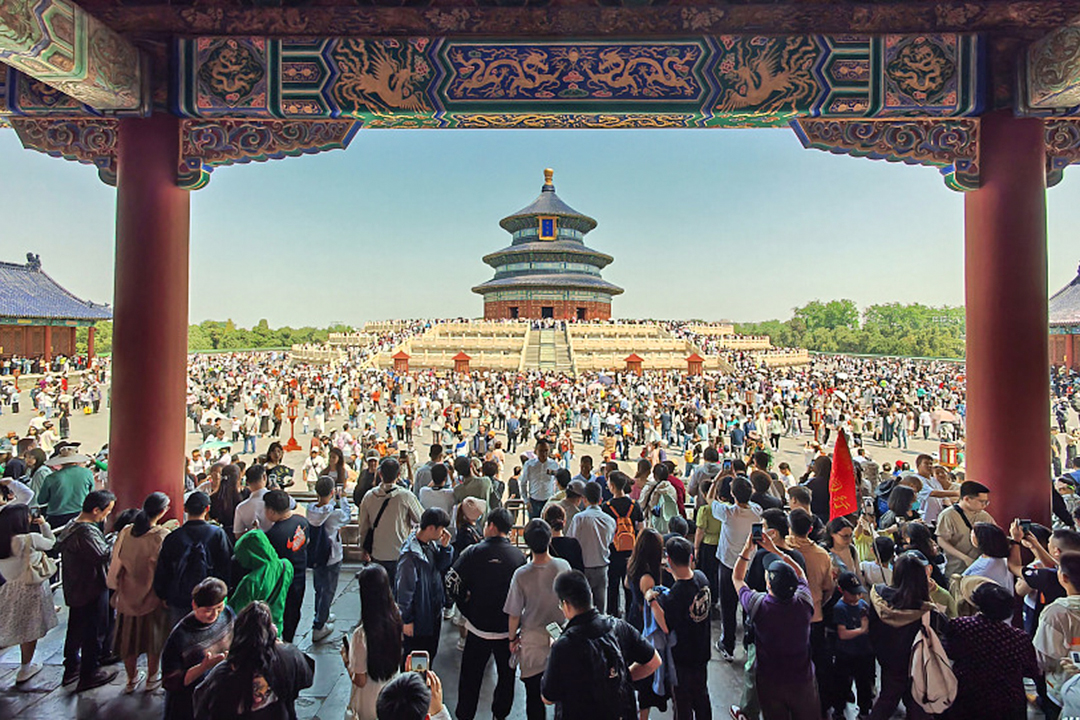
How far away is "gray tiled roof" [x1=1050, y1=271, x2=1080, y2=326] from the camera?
28438 millimetres

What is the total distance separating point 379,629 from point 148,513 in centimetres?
220

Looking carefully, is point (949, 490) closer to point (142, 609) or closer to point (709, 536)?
point (709, 536)

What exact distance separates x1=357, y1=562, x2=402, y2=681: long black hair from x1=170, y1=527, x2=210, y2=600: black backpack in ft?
5.54

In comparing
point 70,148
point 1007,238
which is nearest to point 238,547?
→ point 70,148

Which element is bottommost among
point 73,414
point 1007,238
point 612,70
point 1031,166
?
point 73,414

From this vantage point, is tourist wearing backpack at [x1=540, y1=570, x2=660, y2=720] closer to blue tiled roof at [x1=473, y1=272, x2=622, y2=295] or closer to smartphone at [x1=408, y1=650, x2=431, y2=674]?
smartphone at [x1=408, y1=650, x2=431, y2=674]

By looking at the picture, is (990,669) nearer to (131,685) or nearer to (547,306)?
(131,685)

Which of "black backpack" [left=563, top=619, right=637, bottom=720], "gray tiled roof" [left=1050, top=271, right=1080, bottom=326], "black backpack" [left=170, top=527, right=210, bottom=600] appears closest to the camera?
"black backpack" [left=563, top=619, right=637, bottom=720]

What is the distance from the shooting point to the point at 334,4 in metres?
4.90

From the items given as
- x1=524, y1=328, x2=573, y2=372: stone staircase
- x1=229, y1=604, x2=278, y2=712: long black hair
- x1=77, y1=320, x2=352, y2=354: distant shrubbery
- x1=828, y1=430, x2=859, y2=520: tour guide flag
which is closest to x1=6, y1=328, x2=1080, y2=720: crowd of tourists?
x1=229, y1=604, x2=278, y2=712: long black hair

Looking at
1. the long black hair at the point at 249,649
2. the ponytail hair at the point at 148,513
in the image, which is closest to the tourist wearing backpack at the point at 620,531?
the long black hair at the point at 249,649

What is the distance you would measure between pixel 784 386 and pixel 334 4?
21188mm

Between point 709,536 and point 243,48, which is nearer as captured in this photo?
point 709,536

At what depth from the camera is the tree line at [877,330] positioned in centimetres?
5850
